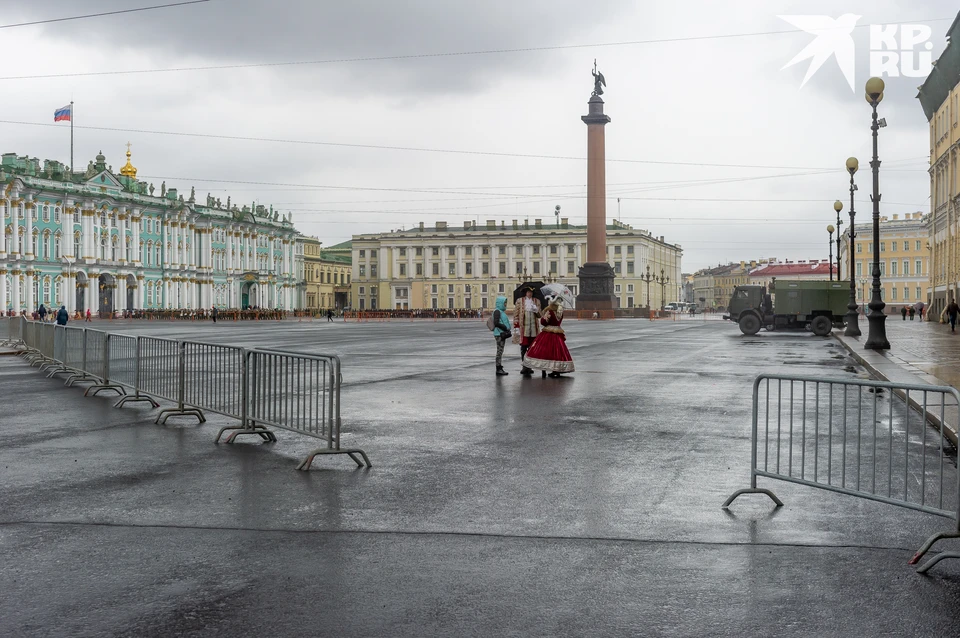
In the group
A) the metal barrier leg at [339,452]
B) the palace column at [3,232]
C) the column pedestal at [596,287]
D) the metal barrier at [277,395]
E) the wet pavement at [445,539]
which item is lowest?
the wet pavement at [445,539]

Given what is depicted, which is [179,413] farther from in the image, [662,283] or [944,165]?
[662,283]

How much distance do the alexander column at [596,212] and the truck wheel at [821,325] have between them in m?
33.5

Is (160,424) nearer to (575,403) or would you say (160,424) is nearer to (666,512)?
(575,403)

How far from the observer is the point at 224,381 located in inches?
428

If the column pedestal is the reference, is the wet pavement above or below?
below

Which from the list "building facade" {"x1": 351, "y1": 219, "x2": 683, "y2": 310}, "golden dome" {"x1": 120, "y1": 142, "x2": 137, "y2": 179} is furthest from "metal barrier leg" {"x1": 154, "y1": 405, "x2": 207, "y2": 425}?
"building facade" {"x1": 351, "y1": 219, "x2": 683, "y2": 310}

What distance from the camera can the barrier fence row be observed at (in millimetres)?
8961

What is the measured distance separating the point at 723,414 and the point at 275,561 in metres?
8.00

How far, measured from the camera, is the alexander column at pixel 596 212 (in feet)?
230

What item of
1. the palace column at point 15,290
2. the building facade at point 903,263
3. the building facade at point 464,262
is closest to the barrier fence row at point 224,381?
the palace column at point 15,290

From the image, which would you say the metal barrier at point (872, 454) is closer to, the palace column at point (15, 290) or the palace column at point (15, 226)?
the palace column at point (15, 290)

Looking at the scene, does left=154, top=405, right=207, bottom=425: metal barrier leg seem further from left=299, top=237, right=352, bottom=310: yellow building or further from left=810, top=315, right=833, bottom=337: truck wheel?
left=299, top=237, right=352, bottom=310: yellow building

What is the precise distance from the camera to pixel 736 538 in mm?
5848

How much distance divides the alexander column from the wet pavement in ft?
199
